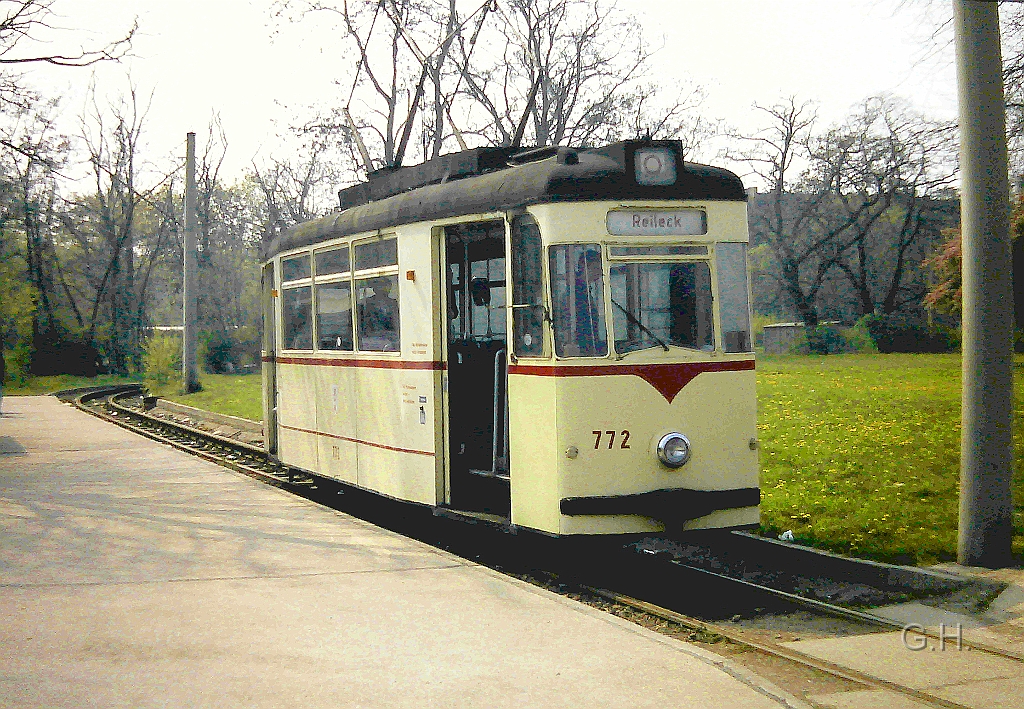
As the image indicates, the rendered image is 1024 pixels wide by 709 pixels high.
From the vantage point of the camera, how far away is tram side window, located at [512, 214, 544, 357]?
9.00 metres

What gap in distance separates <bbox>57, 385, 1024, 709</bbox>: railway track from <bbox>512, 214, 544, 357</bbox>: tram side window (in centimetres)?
192

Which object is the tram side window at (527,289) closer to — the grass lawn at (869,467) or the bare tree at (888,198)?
the grass lawn at (869,467)

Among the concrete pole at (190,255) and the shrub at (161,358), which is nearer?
the concrete pole at (190,255)

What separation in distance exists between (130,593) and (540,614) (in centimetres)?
282

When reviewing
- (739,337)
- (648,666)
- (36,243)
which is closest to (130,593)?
(648,666)

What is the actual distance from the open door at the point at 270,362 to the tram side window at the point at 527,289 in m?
6.22

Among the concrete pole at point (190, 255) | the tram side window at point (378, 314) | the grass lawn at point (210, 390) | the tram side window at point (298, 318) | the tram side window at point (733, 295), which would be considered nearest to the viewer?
the tram side window at point (733, 295)

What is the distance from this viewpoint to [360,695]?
571cm

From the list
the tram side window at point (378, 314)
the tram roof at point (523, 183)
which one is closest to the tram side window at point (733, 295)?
the tram roof at point (523, 183)

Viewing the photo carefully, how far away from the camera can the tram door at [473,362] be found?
10102mm

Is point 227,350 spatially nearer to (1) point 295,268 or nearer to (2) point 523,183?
(1) point 295,268

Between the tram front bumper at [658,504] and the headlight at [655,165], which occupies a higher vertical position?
the headlight at [655,165]

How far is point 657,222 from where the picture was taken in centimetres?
907

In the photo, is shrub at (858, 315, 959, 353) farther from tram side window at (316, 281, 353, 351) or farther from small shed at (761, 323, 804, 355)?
tram side window at (316, 281, 353, 351)
